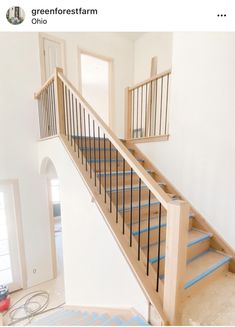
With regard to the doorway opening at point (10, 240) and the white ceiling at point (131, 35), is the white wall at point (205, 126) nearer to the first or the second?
the white ceiling at point (131, 35)

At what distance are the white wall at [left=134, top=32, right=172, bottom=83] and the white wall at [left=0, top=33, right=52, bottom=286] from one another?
2460 mm

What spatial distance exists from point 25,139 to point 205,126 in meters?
2.95

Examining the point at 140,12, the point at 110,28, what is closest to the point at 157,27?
the point at 140,12

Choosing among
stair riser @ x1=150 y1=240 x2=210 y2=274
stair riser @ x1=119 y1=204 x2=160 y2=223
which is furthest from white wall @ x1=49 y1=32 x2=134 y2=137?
stair riser @ x1=150 y1=240 x2=210 y2=274

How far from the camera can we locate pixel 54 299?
3252 millimetres

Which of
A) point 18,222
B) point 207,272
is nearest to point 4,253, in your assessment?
point 18,222

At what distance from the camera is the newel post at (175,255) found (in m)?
1.12

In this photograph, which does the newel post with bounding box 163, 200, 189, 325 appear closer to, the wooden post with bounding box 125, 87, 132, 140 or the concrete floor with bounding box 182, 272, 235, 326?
the concrete floor with bounding box 182, 272, 235, 326

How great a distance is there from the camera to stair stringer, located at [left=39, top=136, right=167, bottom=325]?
1.37 m

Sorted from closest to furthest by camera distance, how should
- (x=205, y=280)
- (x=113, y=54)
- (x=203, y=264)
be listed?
(x=205, y=280) → (x=203, y=264) → (x=113, y=54)

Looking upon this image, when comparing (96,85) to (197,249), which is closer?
(197,249)

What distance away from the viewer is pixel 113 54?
4.55 meters

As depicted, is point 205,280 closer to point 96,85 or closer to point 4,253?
point 4,253

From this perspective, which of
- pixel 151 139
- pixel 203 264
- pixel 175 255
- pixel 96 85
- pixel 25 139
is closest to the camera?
pixel 175 255
